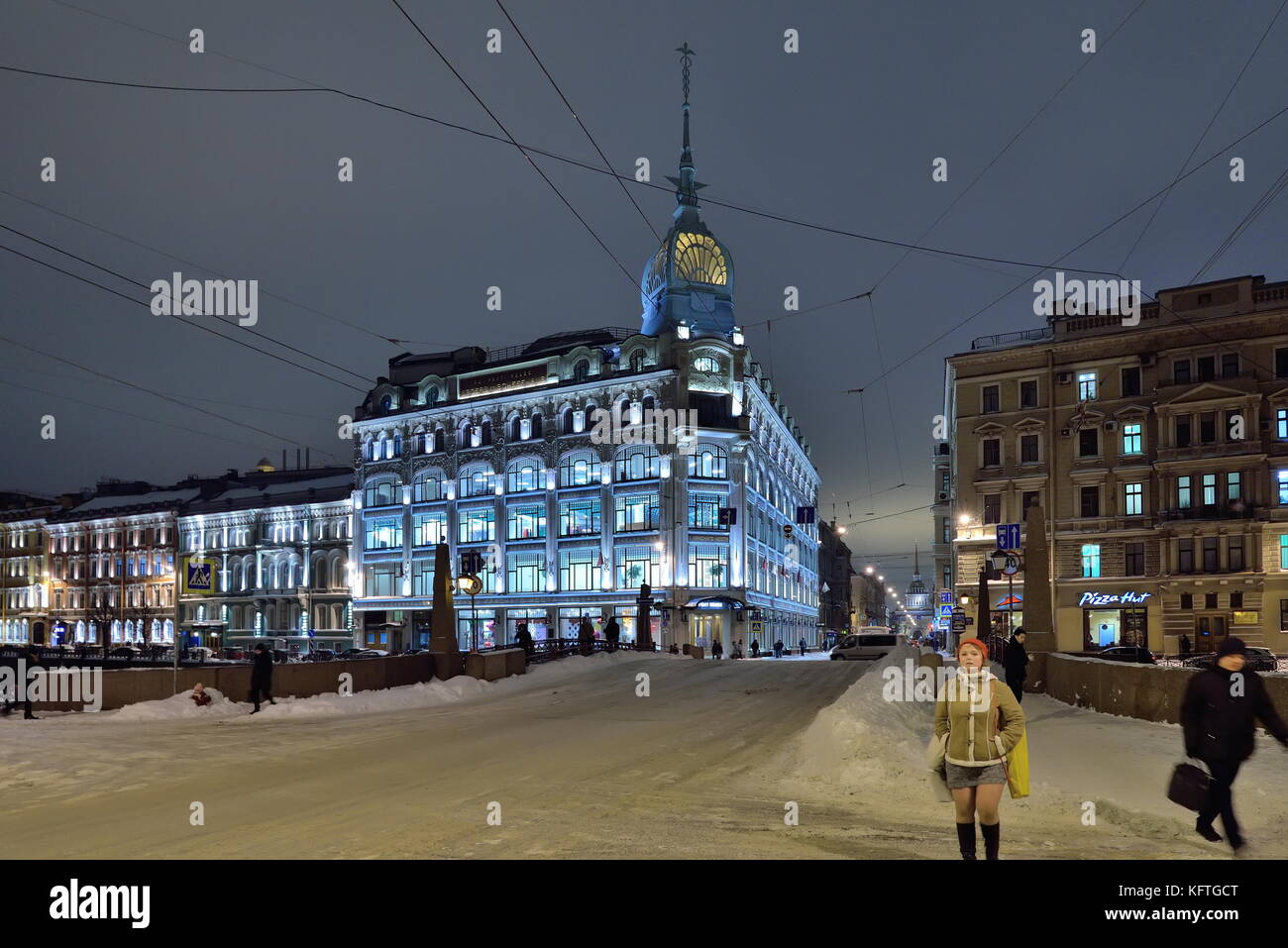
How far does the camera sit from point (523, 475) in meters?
72.9

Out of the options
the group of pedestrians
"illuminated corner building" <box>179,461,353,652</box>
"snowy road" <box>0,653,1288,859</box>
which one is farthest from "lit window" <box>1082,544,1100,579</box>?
"illuminated corner building" <box>179,461,353,652</box>

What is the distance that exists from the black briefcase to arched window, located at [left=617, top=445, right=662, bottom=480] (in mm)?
58881

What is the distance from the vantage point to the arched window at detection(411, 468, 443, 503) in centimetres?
7725

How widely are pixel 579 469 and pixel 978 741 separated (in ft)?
209

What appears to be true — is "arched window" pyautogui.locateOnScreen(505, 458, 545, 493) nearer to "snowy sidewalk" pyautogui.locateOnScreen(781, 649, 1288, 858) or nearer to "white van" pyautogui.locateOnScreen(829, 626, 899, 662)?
"white van" pyautogui.locateOnScreen(829, 626, 899, 662)

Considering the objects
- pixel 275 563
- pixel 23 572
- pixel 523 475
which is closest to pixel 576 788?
pixel 523 475

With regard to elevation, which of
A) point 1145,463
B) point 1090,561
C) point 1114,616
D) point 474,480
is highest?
point 474,480

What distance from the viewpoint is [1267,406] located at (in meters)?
50.0

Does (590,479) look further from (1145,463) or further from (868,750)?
(868,750)
